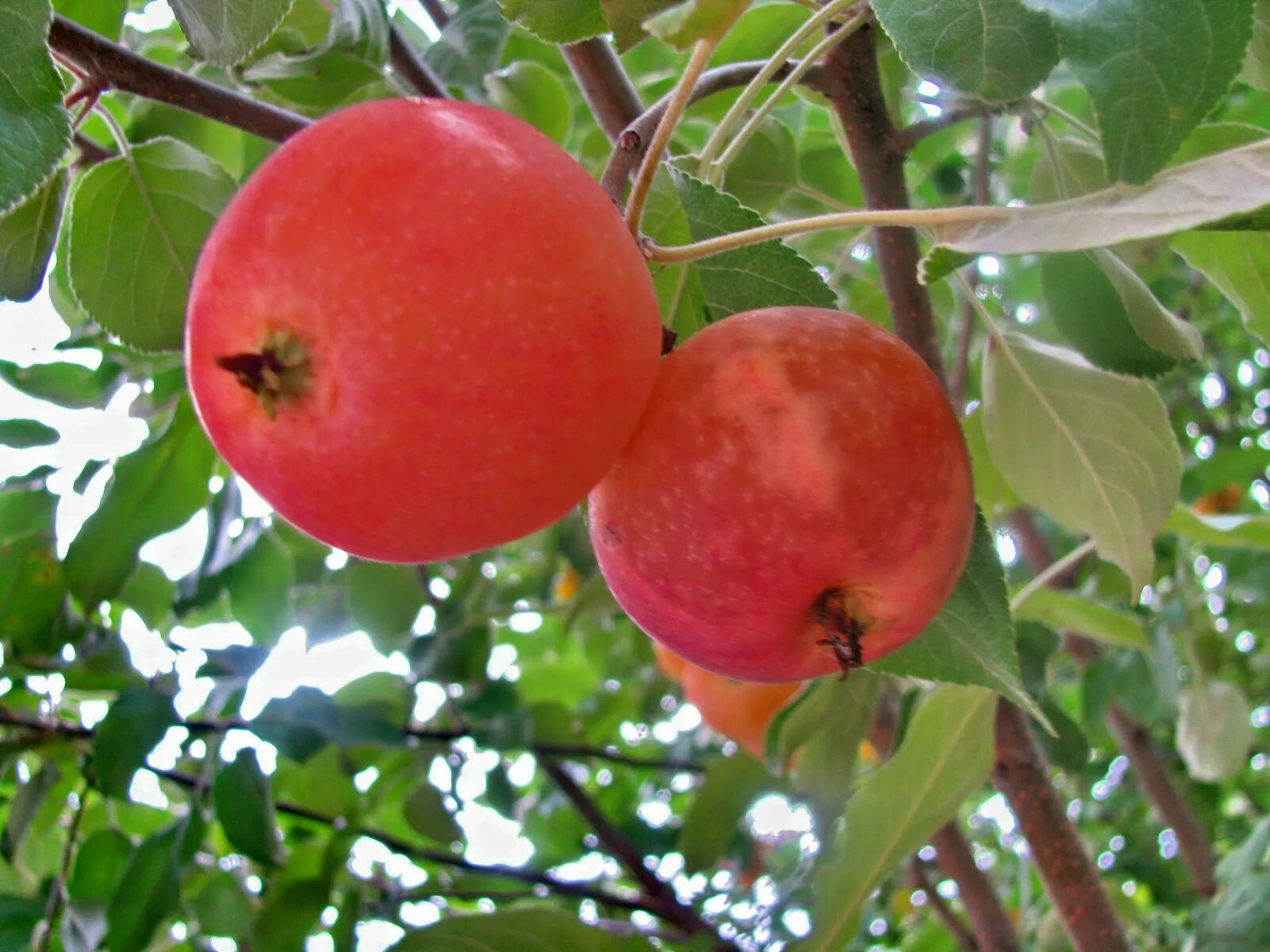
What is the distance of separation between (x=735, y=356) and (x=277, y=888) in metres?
0.96

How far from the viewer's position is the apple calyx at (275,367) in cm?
43

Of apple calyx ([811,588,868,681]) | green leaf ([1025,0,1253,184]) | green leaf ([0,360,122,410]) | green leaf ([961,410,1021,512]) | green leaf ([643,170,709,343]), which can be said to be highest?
green leaf ([1025,0,1253,184])

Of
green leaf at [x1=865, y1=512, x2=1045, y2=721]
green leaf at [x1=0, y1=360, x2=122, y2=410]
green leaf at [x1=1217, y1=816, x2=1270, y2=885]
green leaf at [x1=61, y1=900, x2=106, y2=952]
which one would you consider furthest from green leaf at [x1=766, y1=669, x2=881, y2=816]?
green leaf at [x1=0, y1=360, x2=122, y2=410]

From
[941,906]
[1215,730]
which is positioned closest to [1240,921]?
[941,906]

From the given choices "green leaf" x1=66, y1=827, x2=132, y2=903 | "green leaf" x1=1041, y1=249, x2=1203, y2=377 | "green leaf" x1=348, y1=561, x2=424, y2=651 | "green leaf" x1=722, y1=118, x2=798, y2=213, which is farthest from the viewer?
"green leaf" x1=348, y1=561, x2=424, y2=651

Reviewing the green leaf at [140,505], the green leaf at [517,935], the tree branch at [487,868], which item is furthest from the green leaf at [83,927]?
the green leaf at [517,935]

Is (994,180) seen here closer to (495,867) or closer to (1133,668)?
(1133,668)

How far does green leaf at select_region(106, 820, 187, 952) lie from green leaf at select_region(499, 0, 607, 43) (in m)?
0.87

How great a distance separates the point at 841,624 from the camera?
1.74ft

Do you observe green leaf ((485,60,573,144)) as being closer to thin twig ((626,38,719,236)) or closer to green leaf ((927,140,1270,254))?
thin twig ((626,38,719,236))

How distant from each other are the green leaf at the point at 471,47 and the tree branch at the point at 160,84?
263 mm

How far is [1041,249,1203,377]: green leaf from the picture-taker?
63 cm

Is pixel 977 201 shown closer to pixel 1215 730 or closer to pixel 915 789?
pixel 915 789

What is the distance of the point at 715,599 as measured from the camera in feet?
1.73
